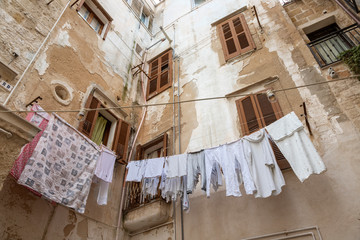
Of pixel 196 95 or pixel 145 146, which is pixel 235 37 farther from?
pixel 145 146

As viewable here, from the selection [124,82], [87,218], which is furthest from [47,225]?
[124,82]

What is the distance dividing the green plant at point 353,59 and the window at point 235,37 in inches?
110

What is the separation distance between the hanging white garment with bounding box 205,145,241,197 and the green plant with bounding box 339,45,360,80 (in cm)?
341

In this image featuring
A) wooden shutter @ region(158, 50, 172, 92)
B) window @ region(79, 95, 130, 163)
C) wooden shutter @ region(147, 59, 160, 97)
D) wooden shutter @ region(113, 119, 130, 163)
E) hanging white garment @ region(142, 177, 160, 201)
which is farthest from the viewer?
wooden shutter @ region(147, 59, 160, 97)

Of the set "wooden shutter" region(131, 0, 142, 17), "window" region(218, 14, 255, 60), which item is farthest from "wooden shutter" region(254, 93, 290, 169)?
"wooden shutter" region(131, 0, 142, 17)

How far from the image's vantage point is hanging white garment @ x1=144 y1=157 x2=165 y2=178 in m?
5.93

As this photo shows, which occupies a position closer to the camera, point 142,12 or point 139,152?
point 139,152

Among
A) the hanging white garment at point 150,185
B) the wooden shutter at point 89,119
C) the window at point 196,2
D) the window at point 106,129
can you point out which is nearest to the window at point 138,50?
the window at point 196,2

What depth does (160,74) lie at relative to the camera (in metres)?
10.3

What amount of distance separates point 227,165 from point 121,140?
13.4 ft

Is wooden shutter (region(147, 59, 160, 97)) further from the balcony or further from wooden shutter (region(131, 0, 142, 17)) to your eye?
the balcony

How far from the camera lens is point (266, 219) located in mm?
5105

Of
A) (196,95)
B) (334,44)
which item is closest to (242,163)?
(196,95)

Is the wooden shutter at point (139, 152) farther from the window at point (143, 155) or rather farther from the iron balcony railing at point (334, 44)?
the iron balcony railing at point (334, 44)
